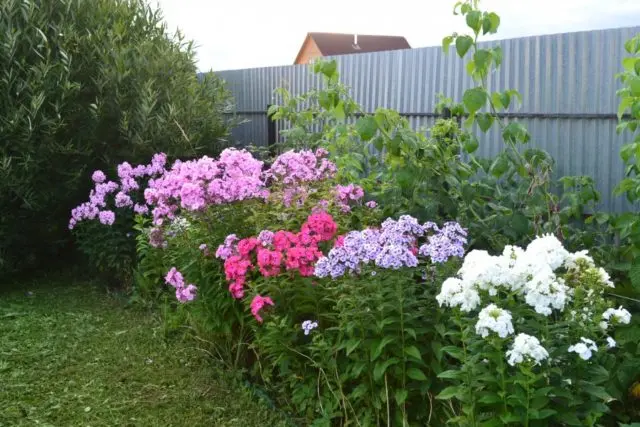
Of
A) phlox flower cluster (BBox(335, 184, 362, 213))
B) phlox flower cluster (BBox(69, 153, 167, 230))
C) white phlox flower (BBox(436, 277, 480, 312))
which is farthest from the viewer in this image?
phlox flower cluster (BBox(69, 153, 167, 230))

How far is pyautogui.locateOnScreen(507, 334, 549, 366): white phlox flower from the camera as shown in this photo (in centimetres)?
255

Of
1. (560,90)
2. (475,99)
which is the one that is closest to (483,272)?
(475,99)

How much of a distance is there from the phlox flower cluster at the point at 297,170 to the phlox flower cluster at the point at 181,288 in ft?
2.88

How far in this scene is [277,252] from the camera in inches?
156

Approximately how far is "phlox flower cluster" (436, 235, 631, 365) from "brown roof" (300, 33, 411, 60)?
28.6 m

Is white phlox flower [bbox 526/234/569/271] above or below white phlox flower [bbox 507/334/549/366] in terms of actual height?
above

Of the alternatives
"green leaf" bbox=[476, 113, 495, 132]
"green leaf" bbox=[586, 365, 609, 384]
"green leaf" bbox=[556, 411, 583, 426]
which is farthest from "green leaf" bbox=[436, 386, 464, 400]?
"green leaf" bbox=[476, 113, 495, 132]

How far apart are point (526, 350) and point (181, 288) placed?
286 centimetres

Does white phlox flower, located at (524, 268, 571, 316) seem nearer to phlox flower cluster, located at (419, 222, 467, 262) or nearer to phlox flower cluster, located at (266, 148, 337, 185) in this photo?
phlox flower cluster, located at (419, 222, 467, 262)

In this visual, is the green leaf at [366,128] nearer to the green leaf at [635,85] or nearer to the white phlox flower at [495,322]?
the green leaf at [635,85]

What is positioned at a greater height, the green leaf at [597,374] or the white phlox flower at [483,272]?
the white phlox flower at [483,272]

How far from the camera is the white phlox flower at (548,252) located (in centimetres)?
286

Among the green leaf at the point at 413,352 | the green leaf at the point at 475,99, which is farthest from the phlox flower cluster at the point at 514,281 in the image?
the green leaf at the point at 475,99

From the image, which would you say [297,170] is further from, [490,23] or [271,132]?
[271,132]
